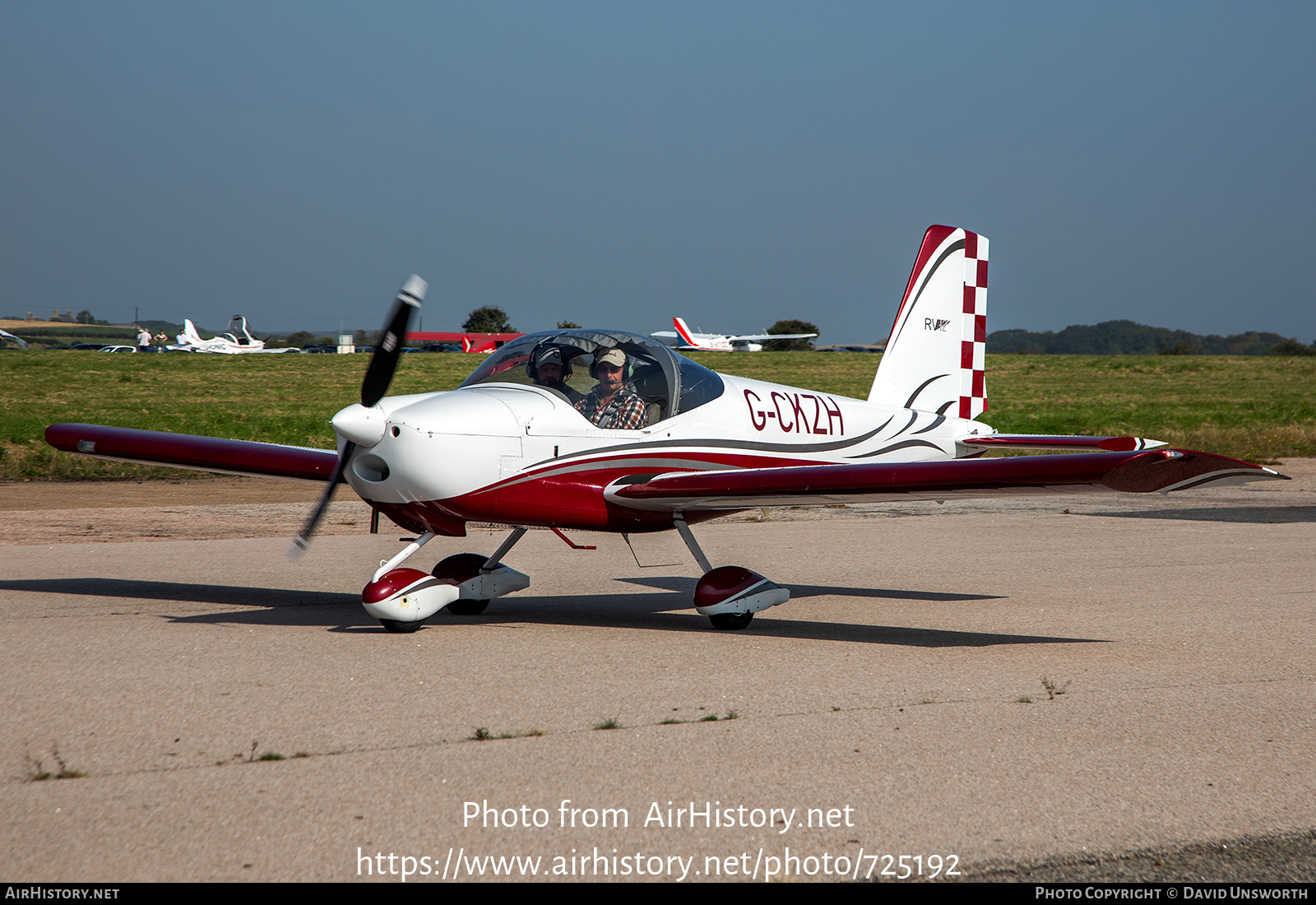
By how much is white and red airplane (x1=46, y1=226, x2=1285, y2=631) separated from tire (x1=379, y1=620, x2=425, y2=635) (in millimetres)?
18

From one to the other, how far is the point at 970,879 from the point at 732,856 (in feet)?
2.36

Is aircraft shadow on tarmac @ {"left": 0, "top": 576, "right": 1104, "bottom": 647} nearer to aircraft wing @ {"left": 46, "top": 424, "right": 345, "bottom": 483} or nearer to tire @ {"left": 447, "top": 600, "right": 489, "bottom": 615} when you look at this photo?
tire @ {"left": 447, "top": 600, "right": 489, "bottom": 615}

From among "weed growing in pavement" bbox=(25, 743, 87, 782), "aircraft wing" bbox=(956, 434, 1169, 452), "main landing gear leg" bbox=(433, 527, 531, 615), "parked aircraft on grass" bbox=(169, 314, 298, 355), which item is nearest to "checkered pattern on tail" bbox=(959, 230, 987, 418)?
"aircraft wing" bbox=(956, 434, 1169, 452)

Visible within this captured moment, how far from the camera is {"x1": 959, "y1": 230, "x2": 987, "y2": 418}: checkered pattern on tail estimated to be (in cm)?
1086

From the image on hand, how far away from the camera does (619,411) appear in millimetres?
7691

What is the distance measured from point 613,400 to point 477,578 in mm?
1638

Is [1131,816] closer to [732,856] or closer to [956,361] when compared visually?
[732,856]

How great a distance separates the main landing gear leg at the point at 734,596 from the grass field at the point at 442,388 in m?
7.57

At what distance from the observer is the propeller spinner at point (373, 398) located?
654 cm

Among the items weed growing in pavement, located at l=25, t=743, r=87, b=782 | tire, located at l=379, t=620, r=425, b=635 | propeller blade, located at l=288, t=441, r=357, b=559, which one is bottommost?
tire, located at l=379, t=620, r=425, b=635

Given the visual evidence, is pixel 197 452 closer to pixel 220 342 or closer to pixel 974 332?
pixel 974 332

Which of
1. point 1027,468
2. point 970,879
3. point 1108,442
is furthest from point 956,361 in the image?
point 970,879

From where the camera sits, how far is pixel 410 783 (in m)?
4.07

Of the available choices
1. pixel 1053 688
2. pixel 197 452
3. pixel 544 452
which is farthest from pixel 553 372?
pixel 1053 688
